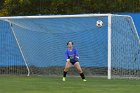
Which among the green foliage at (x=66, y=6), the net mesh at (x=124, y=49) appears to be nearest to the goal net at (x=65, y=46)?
the net mesh at (x=124, y=49)

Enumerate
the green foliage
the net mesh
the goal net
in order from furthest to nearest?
the green foliage < the goal net < the net mesh

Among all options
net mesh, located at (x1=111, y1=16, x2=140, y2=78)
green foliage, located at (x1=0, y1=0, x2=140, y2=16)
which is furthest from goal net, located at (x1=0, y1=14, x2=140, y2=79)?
green foliage, located at (x1=0, y1=0, x2=140, y2=16)

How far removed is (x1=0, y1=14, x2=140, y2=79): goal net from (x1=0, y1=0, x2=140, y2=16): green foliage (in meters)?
4.67

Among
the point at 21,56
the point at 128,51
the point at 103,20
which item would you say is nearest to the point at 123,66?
the point at 128,51

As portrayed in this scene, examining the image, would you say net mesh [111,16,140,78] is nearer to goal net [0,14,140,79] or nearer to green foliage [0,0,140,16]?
goal net [0,14,140,79]

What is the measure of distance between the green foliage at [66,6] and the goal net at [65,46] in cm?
467

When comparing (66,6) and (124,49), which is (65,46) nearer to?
(124,49)

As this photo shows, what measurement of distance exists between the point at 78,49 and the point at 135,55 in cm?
326

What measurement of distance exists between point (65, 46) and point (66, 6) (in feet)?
21.4

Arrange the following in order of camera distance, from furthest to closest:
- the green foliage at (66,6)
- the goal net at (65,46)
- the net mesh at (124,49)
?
1. the green foliage at (66,6)
2. the goal net at (65,46)
3. the net mesh at (124,49)

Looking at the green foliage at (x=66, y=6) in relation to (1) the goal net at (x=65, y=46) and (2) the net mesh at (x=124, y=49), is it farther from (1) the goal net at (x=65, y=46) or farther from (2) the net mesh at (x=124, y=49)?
(2) the net mesh at (x=124, y=49)

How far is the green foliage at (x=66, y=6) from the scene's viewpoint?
32438 millimetres

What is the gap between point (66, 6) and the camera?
1303 inches

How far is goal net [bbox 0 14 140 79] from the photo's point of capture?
80.8 ft
